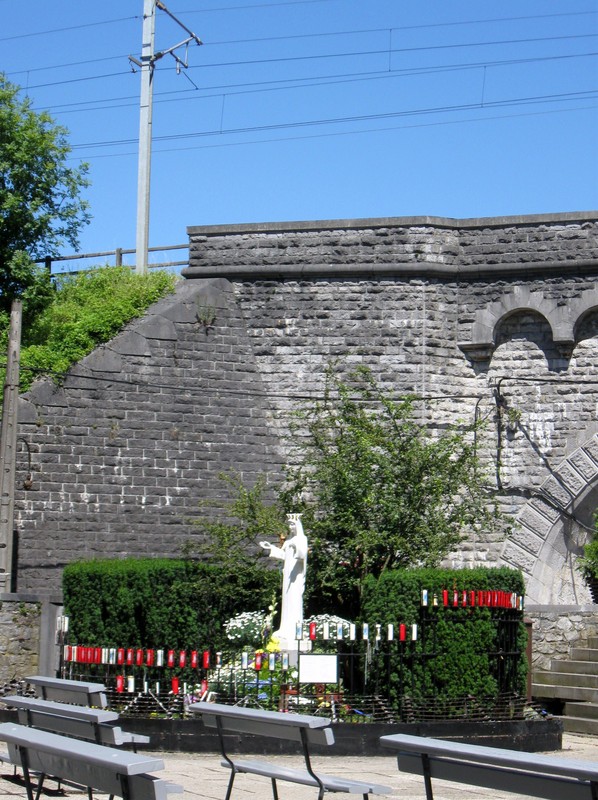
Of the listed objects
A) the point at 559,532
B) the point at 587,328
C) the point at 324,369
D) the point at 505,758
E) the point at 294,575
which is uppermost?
the point at 587,328

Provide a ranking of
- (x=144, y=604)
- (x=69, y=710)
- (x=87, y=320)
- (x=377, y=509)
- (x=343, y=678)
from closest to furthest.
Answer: (x=69, y=710), (x=343, y=678), (x=144, y=604), (x=377, y=509), (x=87, y=320)

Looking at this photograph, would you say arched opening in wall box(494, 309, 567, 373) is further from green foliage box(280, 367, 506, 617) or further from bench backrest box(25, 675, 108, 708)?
bench backrest box(25, 675, 108, 708)

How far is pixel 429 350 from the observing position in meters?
19.2

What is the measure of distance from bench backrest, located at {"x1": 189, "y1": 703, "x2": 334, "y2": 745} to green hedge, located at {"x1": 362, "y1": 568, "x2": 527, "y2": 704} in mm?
4052

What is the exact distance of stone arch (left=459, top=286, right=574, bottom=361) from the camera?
1869 cm

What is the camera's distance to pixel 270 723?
7.18 meters

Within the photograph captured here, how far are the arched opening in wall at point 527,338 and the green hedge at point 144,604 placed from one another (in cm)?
725

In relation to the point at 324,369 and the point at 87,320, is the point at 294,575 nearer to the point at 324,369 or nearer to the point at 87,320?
the point at 324,369

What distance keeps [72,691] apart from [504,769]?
4.32 metres

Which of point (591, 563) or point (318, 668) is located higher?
point (591, 563)

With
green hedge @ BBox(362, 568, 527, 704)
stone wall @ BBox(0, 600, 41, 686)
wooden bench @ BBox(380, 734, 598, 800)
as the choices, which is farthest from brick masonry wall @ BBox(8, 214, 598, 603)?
wooden bench @ BBox(380, 734, 598, 800)

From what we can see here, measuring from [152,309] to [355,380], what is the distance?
3.33m

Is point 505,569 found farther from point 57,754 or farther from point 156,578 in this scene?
point 57,754

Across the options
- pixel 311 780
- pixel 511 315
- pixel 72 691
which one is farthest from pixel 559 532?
pixel 311 780
